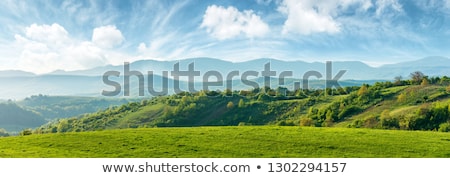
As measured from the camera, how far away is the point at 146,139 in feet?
77.9

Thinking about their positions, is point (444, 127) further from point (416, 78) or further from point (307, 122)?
point (416, 78)

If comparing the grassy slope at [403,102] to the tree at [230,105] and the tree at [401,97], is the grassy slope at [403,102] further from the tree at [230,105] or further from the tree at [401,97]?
the tree at [230,105]

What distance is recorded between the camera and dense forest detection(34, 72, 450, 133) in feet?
247

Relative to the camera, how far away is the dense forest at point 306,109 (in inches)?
2967

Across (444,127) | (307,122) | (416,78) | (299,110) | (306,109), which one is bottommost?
(307,122)

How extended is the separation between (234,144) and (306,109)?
94731 mm

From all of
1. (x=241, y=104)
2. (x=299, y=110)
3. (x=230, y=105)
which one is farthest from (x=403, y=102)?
(x=230, y=105)

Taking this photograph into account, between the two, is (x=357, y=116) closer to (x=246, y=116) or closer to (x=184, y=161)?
(x=246, y=116)

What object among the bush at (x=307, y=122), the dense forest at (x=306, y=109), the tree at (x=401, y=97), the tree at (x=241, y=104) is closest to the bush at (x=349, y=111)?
the dense forest at (x=306, y=109)

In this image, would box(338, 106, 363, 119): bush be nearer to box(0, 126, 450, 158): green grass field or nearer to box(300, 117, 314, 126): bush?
box(300, 117, 314, 126): bush

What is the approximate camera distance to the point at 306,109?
372ft

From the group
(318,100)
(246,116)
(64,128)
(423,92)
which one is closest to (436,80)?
(423,92)

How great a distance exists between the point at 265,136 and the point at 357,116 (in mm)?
72723

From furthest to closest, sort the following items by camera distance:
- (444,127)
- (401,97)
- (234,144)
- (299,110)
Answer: (299,110) < (401,97) < (444,127) < (234,144)
